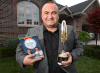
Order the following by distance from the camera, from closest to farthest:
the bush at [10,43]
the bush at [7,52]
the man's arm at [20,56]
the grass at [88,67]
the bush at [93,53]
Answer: the man's arm at [20,56] < the grass at [88,67] < the bush at [7,52] < the bush at [93,53] < the bush at [10,43]

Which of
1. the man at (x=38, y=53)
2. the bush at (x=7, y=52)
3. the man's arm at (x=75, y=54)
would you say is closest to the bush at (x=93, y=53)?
the man's arm at (x=75, y=54)

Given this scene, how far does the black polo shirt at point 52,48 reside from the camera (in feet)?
4.80

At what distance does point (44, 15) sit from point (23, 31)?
826cm

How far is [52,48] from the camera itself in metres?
1.48

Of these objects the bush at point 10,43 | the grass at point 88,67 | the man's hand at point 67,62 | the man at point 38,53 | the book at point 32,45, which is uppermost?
the book at point 32,45

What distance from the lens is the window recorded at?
902 centimetres

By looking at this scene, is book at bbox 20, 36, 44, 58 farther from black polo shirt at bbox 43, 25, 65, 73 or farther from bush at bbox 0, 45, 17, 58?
bush at bbox 0, 45, 17, 58

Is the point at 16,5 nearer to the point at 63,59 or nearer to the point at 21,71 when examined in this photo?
the point at 21,71

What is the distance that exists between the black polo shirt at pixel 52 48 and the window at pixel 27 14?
8.20 meters

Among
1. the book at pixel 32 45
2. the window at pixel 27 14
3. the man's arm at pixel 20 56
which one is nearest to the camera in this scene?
the book at pixel 32 45

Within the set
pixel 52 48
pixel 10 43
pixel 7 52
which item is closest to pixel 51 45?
pixel 52 48

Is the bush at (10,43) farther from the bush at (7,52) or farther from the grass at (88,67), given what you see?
the grass at (88,67)

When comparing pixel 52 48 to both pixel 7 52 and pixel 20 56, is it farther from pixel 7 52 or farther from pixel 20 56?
pixel 7 52

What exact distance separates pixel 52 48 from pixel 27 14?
8.92m
